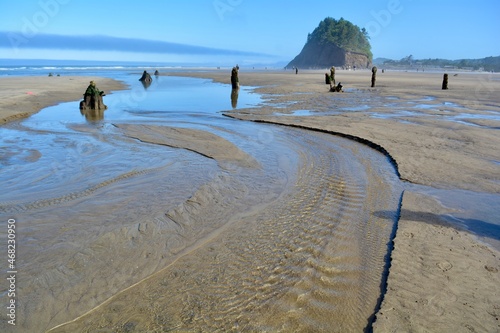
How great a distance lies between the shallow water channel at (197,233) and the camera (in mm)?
3770

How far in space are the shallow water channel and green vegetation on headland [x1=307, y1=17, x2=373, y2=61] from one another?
15351 cm

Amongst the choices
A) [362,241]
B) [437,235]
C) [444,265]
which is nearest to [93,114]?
[362,241]

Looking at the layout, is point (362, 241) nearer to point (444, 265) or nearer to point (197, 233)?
point (444, 265)

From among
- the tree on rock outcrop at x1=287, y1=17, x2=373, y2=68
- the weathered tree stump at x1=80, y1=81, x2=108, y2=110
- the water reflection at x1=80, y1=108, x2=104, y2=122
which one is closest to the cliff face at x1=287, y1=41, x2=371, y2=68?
the tree on rock outcrop at x1=287, y1=17, x2=373, y2=68

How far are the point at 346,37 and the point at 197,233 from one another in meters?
165

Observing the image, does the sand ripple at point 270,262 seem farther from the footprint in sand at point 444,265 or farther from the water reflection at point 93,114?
the water reflection at point 93,114

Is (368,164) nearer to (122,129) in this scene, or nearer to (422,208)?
(422,208)

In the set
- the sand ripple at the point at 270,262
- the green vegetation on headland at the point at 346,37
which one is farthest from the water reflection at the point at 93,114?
the green vegetation on headland at the point at 346,37

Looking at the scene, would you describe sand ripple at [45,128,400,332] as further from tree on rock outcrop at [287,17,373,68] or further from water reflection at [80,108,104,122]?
tree on rock outcrop at [287,17,373,68]

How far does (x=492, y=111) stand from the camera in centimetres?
1905

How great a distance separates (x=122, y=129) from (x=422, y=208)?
10.9 m

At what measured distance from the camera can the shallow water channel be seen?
3.77 meters

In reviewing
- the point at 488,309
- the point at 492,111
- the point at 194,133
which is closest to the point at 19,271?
the point at 488,309

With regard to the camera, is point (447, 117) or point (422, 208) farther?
point (447, 117)
